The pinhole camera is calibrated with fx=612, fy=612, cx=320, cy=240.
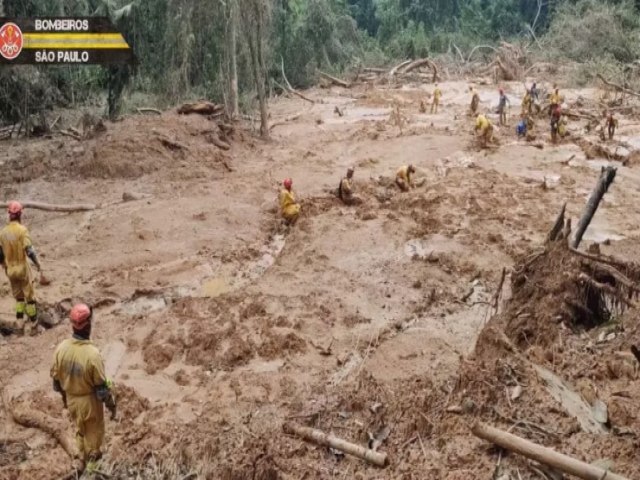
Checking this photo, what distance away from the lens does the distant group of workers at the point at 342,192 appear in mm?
11125

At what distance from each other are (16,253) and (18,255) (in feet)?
0.11

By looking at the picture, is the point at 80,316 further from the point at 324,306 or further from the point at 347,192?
the point at 347,192

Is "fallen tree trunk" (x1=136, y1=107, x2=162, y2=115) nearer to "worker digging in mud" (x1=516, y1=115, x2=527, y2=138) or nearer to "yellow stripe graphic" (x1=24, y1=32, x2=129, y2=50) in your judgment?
"yellow stripe graphic" (x1=24, y1=32, x2=129, y2=50)

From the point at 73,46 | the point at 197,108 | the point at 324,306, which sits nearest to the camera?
the point at 324,306

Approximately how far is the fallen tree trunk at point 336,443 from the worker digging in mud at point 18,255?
3901 millimetres

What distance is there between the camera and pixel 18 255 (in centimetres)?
718

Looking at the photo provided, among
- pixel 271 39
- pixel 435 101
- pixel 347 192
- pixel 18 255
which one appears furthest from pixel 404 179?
pixel 271 39

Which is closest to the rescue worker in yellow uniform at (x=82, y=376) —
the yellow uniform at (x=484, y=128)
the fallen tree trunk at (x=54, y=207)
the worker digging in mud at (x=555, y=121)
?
the fallen tree trunk at (x=54, y=207)

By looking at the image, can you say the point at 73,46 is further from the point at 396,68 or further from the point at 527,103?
the point at 396,68

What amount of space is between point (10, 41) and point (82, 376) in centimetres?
1462

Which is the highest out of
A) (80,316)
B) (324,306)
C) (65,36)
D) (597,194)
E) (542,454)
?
(65,36)

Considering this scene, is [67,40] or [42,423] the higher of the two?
[67,40]

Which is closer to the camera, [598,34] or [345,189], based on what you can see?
[345,189]

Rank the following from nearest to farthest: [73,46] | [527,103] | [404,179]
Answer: [404,179] < [73,46] < [527,103]
